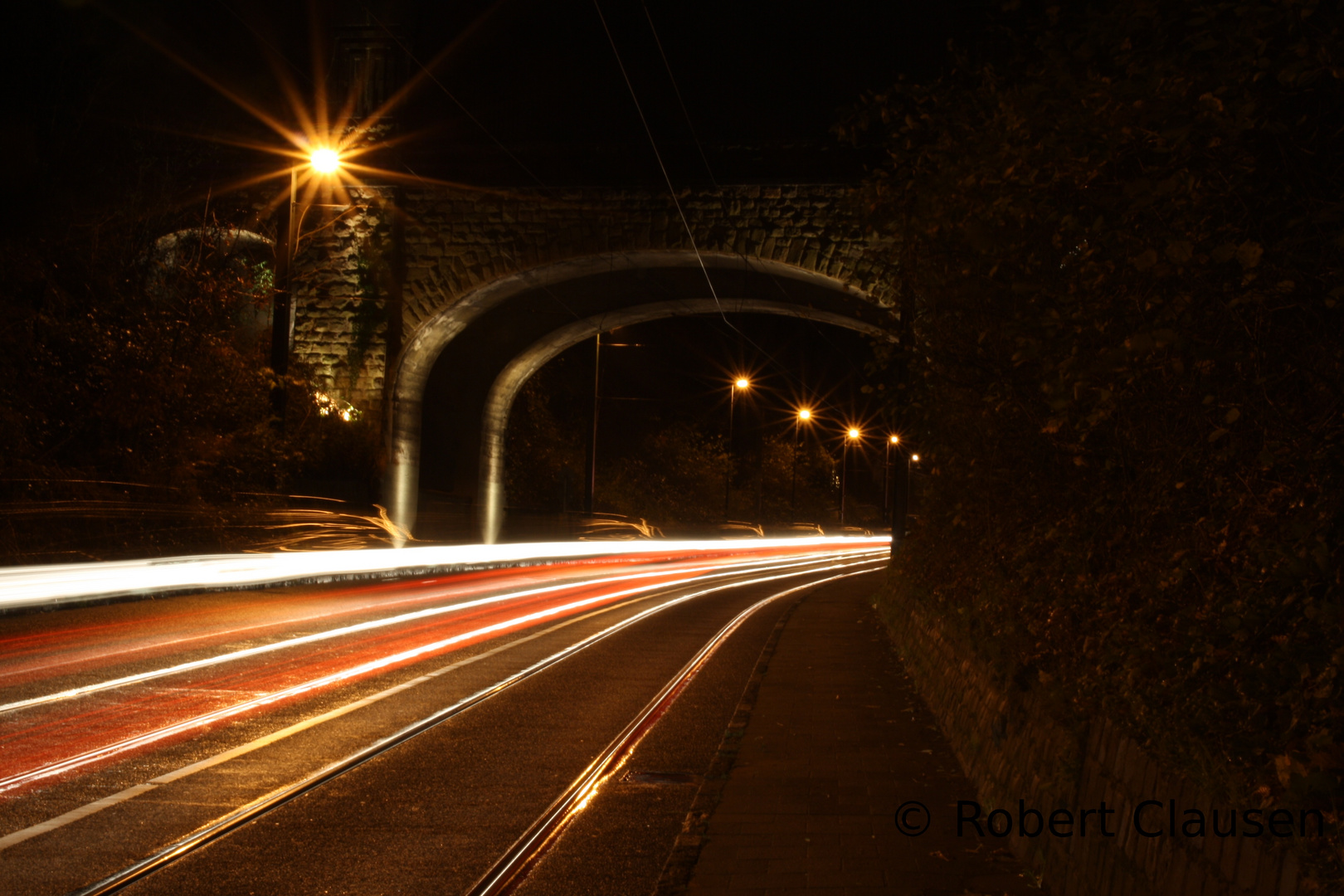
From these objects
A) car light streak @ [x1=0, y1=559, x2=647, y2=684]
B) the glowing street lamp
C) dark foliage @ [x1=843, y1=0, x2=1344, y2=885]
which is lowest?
car light streak @ [x1=0, y1=559, x2=647, y2=684]

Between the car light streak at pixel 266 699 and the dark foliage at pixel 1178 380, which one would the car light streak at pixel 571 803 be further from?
the car light streak at pixel 266 699

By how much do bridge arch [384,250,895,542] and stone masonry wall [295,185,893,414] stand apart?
333mm

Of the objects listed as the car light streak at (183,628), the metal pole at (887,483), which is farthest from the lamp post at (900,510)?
the metal pole at (887,483)

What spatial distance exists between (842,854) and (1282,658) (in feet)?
8.73

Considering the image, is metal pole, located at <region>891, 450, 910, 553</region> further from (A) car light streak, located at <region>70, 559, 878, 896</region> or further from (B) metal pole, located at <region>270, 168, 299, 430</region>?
(B) metal pole, located at <region>270, 168, 299, 430</region>

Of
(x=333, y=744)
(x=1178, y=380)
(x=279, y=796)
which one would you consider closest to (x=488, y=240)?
(x=333, y=744)

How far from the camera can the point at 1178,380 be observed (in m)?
4.26

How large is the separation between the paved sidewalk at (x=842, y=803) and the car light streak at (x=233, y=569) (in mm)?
8393

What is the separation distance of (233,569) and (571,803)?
43.2 feet

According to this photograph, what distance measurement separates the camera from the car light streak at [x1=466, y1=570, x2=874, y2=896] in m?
5.03

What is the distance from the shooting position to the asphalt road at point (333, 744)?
5180 millimetres

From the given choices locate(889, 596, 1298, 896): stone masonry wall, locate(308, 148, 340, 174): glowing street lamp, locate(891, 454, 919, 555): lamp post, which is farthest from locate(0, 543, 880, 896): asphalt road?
locate(308, 148, 340, 174): glowing street lamp

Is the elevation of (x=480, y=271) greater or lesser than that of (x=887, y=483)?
greater

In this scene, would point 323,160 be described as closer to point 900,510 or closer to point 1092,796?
point 900,510
